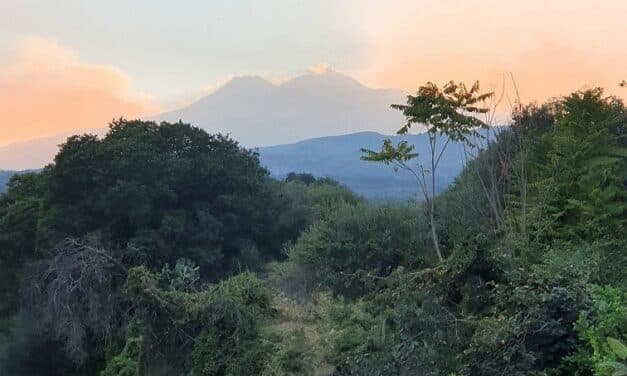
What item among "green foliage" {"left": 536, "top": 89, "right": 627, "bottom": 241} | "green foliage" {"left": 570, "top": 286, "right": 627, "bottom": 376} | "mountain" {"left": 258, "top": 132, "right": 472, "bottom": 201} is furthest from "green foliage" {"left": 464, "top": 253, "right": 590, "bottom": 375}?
"mountain" {"left": 258, "top": 132, "right": 472, "bottom": 201}

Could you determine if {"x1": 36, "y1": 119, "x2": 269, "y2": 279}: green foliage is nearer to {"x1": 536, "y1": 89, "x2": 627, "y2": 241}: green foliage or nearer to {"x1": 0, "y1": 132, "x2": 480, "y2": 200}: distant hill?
{"x1": 536, "y1": 89, "x2": 627, "y2": 241}: green foliage

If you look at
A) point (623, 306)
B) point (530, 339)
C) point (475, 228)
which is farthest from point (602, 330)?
point (475, 228)

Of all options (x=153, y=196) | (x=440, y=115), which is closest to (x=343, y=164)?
(x=153, y=196)

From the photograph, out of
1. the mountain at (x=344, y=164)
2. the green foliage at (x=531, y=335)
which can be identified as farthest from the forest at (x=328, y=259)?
the mountain at (x=344, y=164)

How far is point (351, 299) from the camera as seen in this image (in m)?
12.0

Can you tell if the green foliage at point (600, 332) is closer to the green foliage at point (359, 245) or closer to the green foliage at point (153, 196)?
the green foliage at point (359, 245)

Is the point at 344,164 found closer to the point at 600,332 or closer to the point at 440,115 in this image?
the point at 440,115

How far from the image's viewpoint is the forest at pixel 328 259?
574cm

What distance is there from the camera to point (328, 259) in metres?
13.6

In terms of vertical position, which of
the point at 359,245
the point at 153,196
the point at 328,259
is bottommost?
the point at 328,259

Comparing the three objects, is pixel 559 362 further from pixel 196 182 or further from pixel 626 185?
pixel 196 182

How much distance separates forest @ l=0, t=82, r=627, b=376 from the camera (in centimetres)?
574

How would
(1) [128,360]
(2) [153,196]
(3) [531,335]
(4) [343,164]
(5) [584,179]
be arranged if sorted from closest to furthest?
(3) [531,335] → (5) [584,179] → (1) [128,360] → (2) [153,196] → (4) [343,164]

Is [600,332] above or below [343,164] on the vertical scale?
below
